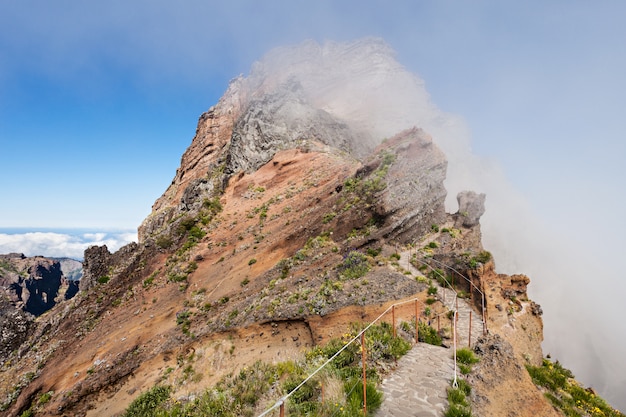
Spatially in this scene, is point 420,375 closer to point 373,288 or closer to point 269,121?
point 373,288

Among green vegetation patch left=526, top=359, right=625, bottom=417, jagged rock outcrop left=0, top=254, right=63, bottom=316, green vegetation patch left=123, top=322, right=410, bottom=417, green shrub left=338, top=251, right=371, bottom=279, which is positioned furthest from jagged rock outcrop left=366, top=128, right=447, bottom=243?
jagged rock outcrop left=0, top=254, right=63, bottom=316

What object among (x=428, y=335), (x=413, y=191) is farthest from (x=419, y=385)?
(x=413, y=191)

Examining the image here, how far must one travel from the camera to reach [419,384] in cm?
761

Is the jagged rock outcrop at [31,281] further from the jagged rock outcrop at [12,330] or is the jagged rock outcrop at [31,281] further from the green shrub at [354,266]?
the green shrub at [354,266]

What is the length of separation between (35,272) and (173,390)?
358ft

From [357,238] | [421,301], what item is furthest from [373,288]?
[357,238]

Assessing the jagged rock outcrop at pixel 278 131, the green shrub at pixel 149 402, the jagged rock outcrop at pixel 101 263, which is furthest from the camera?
the jagged rock outcrop at pixel 278 131

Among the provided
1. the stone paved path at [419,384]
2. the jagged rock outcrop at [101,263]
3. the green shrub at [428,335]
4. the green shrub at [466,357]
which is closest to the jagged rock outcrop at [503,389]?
the green shrub at [466,357]

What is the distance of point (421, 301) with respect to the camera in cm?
1399

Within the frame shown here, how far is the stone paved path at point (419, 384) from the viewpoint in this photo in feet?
21.8

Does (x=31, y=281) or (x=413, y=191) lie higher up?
Answer: (x=413, y=191)

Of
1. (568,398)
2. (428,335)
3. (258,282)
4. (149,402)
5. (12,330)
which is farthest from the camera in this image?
(12,330)

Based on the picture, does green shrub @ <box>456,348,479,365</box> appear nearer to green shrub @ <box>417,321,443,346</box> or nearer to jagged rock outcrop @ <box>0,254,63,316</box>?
green shrub @ <box>417,321,443,346</box>

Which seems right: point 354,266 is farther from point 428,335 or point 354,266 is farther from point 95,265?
point 95,265
